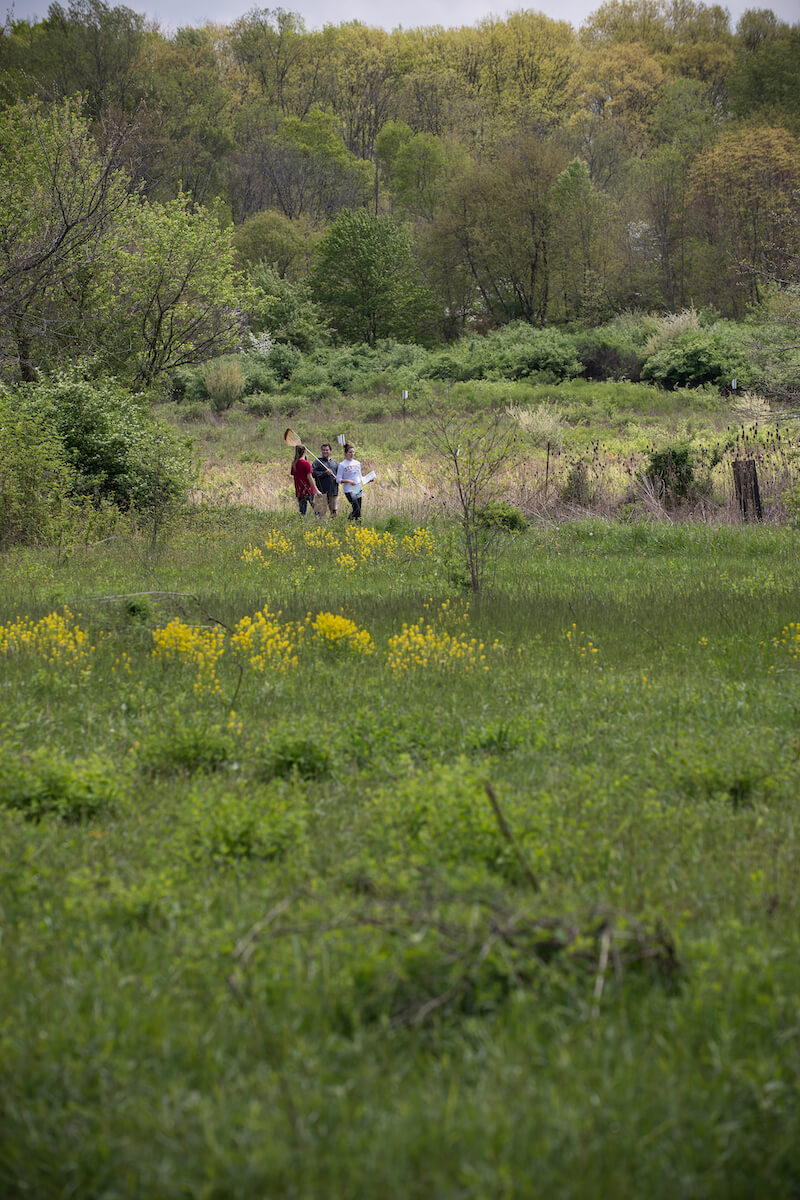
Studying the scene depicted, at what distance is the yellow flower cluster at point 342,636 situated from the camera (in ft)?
25.0

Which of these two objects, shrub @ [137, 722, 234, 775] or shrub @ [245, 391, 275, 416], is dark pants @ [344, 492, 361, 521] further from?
shrub @ [245, 391, 275, 416]

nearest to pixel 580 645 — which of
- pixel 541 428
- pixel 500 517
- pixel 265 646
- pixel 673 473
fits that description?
pixel 265 646

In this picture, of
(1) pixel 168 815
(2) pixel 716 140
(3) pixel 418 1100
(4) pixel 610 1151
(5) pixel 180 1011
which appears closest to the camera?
(4) pixel 610 1151

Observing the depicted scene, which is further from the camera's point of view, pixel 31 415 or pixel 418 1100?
pixel 31 415

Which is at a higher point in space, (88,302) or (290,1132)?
(88,302)

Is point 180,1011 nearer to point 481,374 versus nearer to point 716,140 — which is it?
point 481,374

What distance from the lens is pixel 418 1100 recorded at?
2289mm

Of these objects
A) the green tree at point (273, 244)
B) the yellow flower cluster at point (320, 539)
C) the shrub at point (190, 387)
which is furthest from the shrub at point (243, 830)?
the green tree at point (273, 244)

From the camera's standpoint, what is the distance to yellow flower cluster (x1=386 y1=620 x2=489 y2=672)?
714 centimetres

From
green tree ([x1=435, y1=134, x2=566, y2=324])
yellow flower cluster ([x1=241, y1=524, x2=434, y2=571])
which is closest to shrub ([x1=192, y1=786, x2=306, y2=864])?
yellow flower cluster ([x1=241, y1=524, x2=434, y2=571])

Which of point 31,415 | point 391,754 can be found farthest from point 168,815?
point 31,415

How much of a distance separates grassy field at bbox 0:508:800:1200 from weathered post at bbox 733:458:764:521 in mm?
8889

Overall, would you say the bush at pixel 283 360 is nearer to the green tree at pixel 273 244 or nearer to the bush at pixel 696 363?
the green tree at pixel 273 244

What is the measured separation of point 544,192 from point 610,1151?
54441 mm
